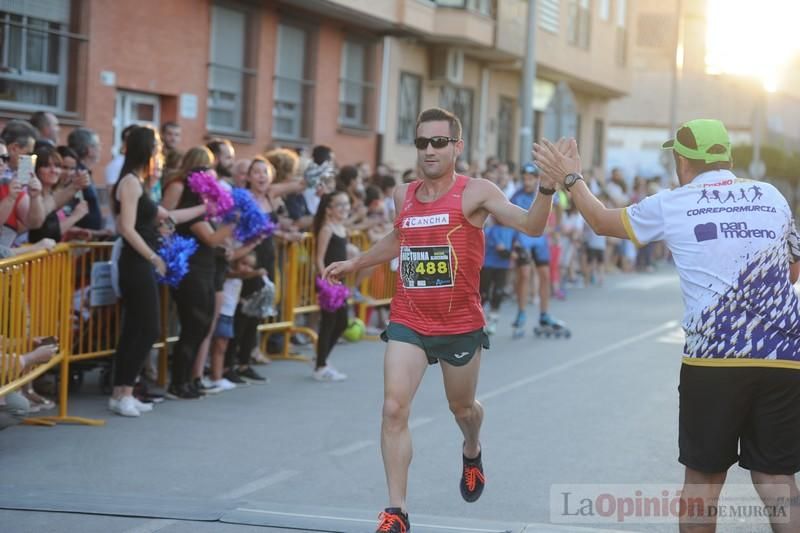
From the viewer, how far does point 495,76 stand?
102ft

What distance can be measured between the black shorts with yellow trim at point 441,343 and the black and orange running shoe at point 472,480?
0.68m

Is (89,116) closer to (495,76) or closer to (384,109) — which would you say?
(384,109)

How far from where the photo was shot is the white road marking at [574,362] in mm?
11633

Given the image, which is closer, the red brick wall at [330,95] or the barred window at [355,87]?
the red brick wall at [330,95]

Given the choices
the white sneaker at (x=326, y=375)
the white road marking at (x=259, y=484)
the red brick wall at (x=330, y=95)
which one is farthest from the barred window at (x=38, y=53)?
the white road marking at (x=259, y=484)

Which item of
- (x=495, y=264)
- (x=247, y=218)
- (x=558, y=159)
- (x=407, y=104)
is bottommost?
(x=495, y=264)

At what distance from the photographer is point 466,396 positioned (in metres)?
6.89

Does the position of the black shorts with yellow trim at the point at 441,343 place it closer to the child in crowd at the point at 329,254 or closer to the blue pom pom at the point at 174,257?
the blue pom pom at the point at 174,257

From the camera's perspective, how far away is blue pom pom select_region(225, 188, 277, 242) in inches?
435

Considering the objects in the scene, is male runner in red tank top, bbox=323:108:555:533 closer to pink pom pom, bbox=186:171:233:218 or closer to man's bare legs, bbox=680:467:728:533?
man's bare legs, bbox=680:467:728:533

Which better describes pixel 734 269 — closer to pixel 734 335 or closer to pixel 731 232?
pixel 731 232

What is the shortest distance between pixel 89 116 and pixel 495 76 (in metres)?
16.1

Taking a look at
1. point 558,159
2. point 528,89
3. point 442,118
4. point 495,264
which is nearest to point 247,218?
point 442,118

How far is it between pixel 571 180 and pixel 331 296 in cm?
635
